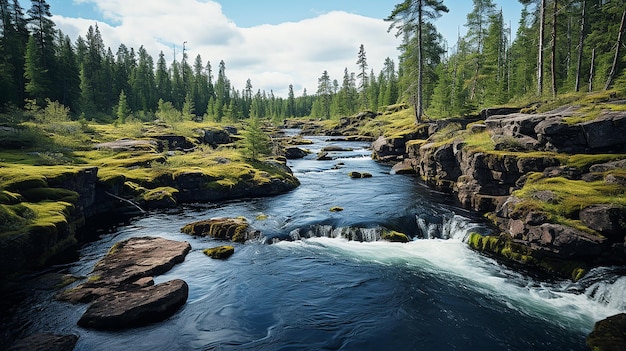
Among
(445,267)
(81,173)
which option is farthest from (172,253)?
(445,267)

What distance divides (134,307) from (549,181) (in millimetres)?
22414

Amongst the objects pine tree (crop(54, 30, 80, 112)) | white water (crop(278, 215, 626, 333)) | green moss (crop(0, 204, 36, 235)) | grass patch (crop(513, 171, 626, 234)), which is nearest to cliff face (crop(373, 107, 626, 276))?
grass patch (crop(513, 171, 626, 234))

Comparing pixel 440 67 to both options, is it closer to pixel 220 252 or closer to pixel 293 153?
pixel 293 153

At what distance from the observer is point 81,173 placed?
24.9 meters

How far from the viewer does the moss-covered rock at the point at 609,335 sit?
34.1ft

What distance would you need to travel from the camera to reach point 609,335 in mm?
10898

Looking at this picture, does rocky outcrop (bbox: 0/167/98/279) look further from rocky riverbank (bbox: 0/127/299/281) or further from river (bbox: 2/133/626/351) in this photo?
river (bbox: 2/133/626/351)

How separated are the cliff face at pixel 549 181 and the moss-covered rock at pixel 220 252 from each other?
→ 14.7 meters

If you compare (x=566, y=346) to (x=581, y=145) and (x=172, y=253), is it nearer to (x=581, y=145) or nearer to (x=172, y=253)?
(x=581, y=145)

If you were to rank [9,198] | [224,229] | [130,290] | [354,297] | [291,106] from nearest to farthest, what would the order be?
[130,290]
[354,297]
[9,198]
[224,229]
[291,106]

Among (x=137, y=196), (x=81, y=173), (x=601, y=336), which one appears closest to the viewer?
(x=601, y=336)

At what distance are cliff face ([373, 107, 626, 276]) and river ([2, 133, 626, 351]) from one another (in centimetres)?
141

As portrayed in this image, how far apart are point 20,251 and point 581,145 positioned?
106ft

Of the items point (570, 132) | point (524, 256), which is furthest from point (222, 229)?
point (570, 132)
